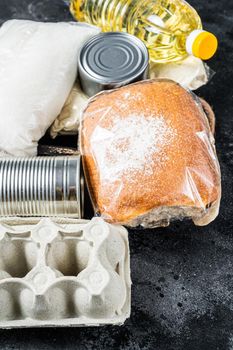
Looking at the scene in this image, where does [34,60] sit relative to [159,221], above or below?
above

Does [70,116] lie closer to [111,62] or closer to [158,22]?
[111,62]

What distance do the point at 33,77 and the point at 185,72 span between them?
1.37ft

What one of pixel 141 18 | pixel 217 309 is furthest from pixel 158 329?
pixel 141 18

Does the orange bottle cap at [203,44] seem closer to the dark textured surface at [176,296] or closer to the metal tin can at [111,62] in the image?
the metal tin can at [111,62]

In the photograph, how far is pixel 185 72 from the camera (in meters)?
1.39

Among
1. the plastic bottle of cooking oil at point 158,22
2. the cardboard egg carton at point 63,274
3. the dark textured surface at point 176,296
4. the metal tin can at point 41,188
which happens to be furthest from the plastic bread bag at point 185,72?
the cardboard egg carton at point 63,274

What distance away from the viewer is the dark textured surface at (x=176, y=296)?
1081 millimetres

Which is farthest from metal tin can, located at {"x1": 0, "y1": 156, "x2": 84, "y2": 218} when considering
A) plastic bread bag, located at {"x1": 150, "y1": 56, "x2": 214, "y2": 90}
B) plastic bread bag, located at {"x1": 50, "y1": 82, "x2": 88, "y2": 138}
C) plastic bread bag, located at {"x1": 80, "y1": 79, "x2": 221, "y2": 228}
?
plastic bread bag, located at {"x1": 150, "y1": 56, "x2": 214, "y2": 90}

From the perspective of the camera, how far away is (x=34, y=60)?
1.26 meters

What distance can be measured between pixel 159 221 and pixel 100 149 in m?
0.21

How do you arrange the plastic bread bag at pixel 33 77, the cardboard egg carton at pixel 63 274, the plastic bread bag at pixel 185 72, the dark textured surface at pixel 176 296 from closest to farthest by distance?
the cardboard egg carton at pixel 63 274 → the dark textured surface at pixel 176 296 → the plastic bread bag at pixel 33 77 → the plastic bread bag at pixel 185 72

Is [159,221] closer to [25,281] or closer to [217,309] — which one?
[217,309]

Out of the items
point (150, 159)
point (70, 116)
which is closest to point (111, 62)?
point (70, 116)

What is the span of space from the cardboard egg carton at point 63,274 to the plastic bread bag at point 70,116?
350 mm
